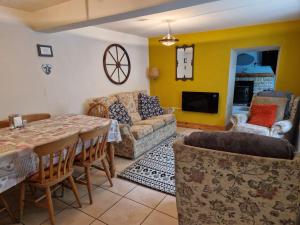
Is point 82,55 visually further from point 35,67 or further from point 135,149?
point 135,149

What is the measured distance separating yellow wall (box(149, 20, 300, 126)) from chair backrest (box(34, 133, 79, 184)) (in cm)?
346

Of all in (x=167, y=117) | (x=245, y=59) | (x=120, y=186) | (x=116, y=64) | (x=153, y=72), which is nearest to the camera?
(x=120, y=186)

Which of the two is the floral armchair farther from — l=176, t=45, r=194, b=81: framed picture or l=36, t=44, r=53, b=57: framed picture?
l=36, t=44, r=53, b=57: framed picture

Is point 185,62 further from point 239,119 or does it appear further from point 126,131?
point 126,131

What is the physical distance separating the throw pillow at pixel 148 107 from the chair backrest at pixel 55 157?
2323 millimetres

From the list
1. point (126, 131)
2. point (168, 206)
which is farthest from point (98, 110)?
point (168, 206)

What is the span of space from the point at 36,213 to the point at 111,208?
0.77 m

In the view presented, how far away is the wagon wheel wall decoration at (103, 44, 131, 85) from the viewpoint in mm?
3902

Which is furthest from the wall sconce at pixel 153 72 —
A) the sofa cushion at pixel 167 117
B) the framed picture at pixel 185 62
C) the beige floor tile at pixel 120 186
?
the beige floor tile at pixel 120 186

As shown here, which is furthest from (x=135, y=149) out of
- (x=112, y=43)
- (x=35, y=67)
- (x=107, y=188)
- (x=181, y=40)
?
(x=181, y=40)

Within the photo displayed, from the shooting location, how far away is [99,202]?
2131mm

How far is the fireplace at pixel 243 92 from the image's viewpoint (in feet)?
20.9

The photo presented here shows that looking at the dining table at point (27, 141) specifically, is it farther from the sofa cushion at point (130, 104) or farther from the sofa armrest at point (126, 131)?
the sofa cushion at point (130, 104)

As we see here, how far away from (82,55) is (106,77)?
0.66 metres
